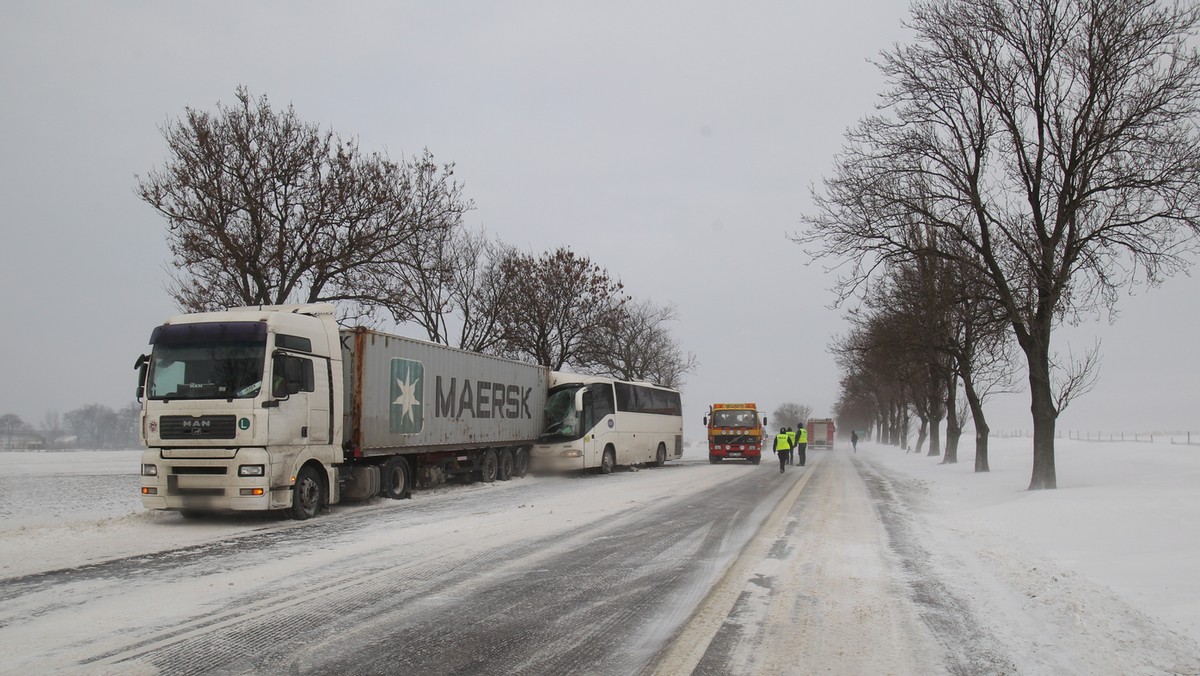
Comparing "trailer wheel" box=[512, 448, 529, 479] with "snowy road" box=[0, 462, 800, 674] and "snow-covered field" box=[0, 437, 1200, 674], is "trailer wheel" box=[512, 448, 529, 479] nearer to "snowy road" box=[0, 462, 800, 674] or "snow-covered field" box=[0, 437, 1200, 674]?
"snow-covered field" box=[0, 437, 1200, 674]

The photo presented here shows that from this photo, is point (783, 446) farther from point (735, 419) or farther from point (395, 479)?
point (395, 479)

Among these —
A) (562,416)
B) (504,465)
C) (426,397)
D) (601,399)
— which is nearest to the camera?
(426,397)

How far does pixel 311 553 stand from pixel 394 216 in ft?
48.6

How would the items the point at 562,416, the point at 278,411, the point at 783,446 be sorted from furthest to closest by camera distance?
→ the point at 783,446, the point at 562,416, the point at 278,411

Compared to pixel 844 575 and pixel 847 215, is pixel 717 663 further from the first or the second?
pixel 847 215

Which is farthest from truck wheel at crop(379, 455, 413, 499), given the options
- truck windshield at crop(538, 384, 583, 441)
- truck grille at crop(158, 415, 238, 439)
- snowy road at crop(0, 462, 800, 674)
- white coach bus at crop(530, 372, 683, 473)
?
truck windshield at crop(538, 384, 583, 441)

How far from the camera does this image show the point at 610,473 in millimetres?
25562

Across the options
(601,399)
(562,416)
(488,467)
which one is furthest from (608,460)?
(488,467)

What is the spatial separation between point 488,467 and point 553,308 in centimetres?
1718

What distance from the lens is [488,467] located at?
20625 millimetres

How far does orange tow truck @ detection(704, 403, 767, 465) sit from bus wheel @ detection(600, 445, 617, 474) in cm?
847

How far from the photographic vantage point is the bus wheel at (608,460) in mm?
25159

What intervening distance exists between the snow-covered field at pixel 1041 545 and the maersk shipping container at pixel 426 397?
1.56 meters

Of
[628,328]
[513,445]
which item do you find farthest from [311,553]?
[628,328]
